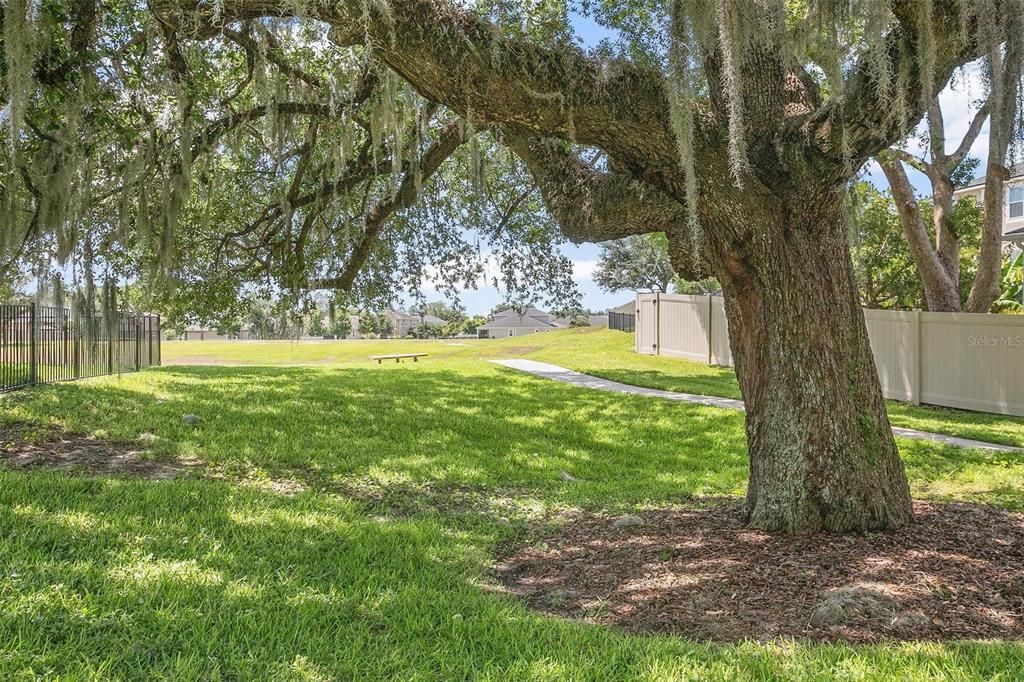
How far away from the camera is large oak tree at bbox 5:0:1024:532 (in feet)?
9.99

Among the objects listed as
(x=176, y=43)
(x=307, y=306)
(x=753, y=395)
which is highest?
(x=176, y=43)

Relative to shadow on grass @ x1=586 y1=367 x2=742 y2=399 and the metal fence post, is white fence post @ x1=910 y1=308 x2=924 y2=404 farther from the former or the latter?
the metal fence post

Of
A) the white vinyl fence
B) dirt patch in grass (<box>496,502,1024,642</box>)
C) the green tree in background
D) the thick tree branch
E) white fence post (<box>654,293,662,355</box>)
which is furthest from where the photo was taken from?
white fence post (<box>654,293,662,355</box>)

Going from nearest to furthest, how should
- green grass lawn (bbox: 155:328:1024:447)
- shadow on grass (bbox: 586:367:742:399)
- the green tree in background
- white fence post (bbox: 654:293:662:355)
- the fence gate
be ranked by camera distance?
1. green grass lawn (bbox: 155:328:1024:447)
2. shadow on grass (bbox: 586:367:742:399)
3. the green tree in background
4. white fence post (bbox: 654:293:662:355)
5. the fence gate

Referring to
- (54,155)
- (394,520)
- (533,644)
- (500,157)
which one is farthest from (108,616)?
(500,157)

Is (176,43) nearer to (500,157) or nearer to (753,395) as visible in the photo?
(500,157)

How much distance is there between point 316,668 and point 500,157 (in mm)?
6551

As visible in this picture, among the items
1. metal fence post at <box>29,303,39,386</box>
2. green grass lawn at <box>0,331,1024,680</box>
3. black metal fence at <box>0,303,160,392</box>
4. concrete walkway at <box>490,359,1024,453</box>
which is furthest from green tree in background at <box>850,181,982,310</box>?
metal fence post at <box>29,303,39,386</box>

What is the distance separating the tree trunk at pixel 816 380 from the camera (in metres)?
3.51

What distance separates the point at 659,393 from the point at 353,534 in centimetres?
713

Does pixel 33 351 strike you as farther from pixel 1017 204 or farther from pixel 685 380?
pixel 1017 204

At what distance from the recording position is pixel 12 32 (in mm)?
3307

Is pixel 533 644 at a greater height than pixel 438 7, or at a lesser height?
lesser

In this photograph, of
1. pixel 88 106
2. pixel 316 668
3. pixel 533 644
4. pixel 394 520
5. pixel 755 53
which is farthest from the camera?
pixel 88 106
